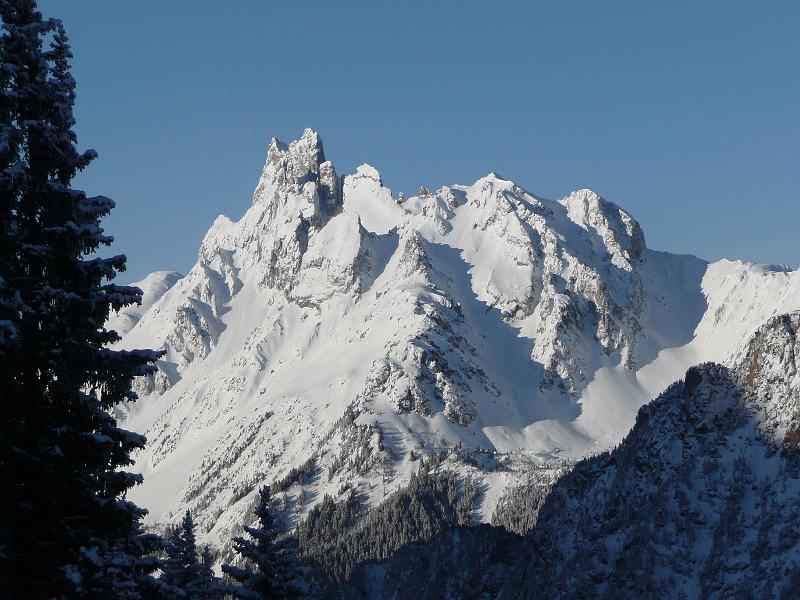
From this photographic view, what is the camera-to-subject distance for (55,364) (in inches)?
1113

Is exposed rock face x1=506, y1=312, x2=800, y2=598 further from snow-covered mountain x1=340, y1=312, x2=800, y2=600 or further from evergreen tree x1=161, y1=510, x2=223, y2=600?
evergreen tree x1=161, y1=510, x2=223, y2=600

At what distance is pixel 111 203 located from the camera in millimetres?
30000

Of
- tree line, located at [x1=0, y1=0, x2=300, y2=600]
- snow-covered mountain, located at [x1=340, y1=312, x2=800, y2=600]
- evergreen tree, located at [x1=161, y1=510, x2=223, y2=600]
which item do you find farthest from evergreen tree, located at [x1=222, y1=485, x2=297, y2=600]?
snow-covered mountain, located at [x1=340, y1=312, x2=800, y2=600]

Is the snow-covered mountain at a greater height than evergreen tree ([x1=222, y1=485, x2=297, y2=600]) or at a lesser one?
greater

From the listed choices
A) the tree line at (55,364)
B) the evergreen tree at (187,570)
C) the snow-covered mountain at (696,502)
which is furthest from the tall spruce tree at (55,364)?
the snow-covered mountain at (696,502)

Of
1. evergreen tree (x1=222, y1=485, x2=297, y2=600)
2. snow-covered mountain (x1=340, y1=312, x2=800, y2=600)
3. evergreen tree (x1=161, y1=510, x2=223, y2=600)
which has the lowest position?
evergreen tree (x1=222, y1=485, x2=297, y2=600)

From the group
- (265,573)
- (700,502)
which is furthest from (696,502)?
(265,573)

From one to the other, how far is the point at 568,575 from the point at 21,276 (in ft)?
388

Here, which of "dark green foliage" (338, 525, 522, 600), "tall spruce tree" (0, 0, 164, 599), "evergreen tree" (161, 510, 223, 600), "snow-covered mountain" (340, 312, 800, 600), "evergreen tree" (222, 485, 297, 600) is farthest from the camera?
"dark green foliage" (338, 525, 522, 600)

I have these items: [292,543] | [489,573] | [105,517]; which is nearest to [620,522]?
[489,573]

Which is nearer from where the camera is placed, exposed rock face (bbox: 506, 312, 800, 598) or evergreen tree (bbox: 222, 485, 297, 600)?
evergreen tree (bbox: 222, 485, 297, 600)

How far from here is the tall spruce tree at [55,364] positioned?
27.7 m

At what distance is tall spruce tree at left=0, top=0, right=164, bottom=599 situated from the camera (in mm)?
27656

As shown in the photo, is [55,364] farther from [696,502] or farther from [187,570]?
[696,502]
